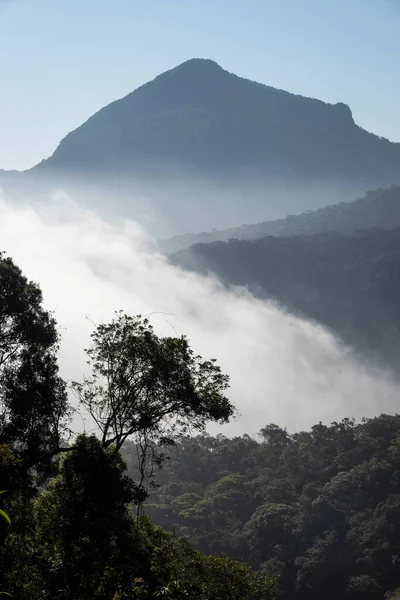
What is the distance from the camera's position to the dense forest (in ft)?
46.9

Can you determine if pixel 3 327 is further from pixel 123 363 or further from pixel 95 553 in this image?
pixel 95 553

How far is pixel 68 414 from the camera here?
18.6m

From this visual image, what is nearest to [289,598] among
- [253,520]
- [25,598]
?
[253,520]

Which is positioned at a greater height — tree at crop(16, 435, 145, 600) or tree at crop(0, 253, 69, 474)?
tree at crop(0, 253, 69, 474)

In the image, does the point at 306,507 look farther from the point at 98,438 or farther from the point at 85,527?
the point at 85,527

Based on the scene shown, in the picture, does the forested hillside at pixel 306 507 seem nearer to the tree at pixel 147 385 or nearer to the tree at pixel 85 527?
the tree at pixel 147 385

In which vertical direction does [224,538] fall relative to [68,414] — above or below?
below

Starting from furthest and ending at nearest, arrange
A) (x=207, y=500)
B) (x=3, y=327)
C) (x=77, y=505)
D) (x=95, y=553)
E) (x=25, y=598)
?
1. (x=207, y=500)
2. (x=3, y=327)
3. (x=77, y=505)
4. (x=95, y=553)
5. (x=25, y=598)

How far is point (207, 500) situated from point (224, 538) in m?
7.51

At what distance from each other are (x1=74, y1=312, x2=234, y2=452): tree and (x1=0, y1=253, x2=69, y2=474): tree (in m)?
1.17

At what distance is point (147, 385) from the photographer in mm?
17281

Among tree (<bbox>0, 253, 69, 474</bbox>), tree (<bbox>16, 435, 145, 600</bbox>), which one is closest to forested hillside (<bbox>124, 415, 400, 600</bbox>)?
tree (<bbox>0, 253, 69, 474</bbox>)

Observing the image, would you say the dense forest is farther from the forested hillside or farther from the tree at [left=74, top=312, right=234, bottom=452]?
the forested hillside

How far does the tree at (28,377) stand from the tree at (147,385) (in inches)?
46.2
